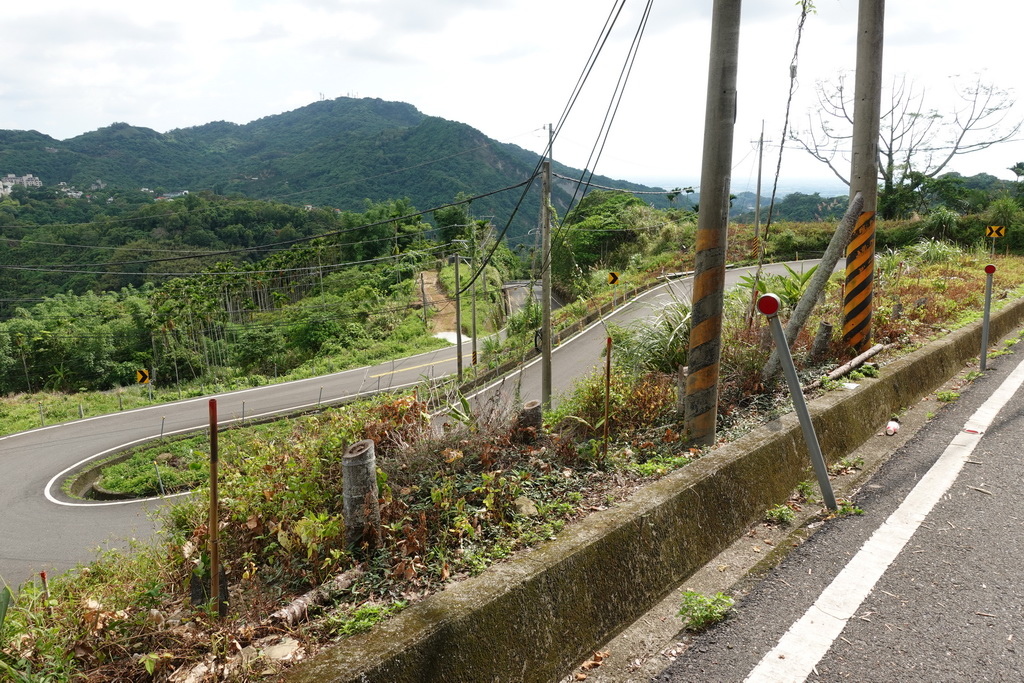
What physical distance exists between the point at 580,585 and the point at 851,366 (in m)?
4.73

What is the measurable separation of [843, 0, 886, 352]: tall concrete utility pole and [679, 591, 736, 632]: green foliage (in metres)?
5.06

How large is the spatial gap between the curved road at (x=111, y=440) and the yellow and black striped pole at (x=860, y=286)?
190 centimetres

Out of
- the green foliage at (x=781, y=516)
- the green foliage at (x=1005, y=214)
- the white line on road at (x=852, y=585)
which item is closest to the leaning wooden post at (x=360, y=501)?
the white line on road at (x=852, y=585)

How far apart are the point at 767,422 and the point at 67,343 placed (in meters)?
61.0

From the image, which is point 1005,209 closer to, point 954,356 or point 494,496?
point 954,356

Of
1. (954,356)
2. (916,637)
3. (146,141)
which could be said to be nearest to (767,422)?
(916,637)

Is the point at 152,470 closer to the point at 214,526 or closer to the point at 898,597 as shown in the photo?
the point at 214,526

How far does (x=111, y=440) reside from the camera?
91.6 feet

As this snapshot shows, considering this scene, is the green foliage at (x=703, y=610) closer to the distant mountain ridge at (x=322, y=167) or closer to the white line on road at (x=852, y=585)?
the white line on road at (x=852, y=585)

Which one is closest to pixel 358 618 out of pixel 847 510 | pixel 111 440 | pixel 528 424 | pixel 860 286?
pixel 528 424

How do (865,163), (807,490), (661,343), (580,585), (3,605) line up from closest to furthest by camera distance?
1. (3,605)
2. (580,585)
3. (807,490)
4. (661,343)
5. (865,163)

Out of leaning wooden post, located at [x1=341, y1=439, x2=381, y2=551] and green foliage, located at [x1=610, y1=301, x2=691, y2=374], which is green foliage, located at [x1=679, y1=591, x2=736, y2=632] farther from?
green foliage, located at [x1=610, y1=301, x2=691, y2=374]

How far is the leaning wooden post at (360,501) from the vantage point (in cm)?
313

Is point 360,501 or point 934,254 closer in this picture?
point 360,501
